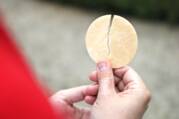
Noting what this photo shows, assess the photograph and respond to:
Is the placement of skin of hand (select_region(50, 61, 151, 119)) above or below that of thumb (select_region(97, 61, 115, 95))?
below

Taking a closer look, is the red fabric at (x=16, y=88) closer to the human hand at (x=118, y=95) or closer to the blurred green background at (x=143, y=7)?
the human hand at (x=118, y=95)

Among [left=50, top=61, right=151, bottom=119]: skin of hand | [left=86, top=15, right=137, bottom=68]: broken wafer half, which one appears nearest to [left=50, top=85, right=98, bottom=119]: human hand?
[left=50, top=61, right=151, bottom=119]: skin of hand

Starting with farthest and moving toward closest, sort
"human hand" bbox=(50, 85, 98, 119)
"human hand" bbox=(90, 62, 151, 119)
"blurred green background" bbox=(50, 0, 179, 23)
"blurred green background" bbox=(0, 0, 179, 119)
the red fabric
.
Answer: "blurred green background" bbox=(50, 0, 179, 23), "blurred green background" bbox=(0, 0, 179, 119), "human hand" bbox=(50, 85, 98, 119), "human hand" bbox=(90, 62, 151, 119), the red fabric

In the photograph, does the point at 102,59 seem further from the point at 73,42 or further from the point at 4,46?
the point at 73,42

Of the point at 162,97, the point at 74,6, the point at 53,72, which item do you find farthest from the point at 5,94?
the point at 74,6

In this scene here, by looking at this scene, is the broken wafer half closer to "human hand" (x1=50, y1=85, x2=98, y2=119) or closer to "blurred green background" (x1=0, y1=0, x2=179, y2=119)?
"human hand" (x1=50, y1=85, x2=98, y2=119)

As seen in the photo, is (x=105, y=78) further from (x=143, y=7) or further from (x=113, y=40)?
(x=143, y=7)

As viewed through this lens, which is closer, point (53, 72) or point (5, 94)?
point (5, 94)

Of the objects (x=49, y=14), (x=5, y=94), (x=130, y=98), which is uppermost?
(x=5, y=94)
